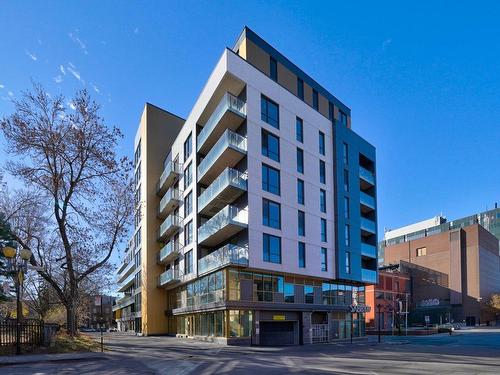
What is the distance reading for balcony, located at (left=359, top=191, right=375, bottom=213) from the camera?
49344 mm

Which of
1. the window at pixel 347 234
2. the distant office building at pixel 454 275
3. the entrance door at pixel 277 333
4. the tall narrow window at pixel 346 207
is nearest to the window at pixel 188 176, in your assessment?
the tall narrow window at pixel 346 207

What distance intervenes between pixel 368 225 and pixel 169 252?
70.0ft

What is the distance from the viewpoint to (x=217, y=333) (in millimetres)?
35938

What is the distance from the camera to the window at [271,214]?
36219mm

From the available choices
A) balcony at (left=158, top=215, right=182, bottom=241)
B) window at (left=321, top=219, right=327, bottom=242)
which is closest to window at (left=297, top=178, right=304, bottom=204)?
window at (left=321, top=219, right=327, bottom=242)

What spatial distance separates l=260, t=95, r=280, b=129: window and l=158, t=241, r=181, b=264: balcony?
1678 cm

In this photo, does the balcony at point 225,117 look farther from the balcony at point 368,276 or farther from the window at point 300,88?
the balcony at point 368,276

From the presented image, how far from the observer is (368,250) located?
49.3 m

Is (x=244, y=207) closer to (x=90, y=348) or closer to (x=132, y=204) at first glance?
(x=132, y=204)

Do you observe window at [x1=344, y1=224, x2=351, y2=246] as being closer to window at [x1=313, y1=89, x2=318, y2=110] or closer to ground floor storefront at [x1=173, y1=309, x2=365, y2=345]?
ground floor storefront at [x1=173, y1=309, x2=365, y2=345]

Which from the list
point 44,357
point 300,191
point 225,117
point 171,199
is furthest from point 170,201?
point 44,357

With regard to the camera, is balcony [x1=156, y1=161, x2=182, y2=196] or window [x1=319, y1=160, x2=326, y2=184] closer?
window [x1=319, y1=160, x2=326, y2=184]

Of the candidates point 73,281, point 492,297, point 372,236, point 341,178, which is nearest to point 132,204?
point 73,281

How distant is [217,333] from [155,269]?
2121cm
